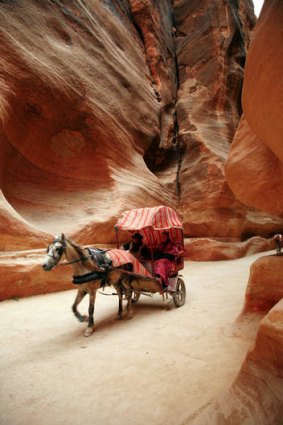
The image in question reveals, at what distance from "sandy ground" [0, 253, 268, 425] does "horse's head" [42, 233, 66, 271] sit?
997 millimetres

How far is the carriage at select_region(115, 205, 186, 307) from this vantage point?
15.7 feet

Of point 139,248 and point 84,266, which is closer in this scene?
point 84,266

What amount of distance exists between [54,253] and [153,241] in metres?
2.56

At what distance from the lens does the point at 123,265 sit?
4.58m

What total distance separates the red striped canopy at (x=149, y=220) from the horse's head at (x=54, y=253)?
140cm

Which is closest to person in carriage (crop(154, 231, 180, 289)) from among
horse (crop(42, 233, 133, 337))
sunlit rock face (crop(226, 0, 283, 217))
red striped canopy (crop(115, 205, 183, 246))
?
red striped canopy (crop(115, 205, 183, 246))

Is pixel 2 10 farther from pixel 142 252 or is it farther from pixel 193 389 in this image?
pixel 193 389

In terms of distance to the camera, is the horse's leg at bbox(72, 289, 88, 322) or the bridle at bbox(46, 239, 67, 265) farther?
the horse's leg at bbox(72, 289, 88, 322)

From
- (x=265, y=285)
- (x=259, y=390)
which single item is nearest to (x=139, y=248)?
(x=265, y=285)

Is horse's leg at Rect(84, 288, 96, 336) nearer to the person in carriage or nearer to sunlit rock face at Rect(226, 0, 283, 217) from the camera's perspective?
the person in carriage

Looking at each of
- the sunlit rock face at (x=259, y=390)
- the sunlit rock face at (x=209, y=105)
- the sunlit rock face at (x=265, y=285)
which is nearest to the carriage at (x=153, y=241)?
the sunlit rock face at (x=265, y=285)

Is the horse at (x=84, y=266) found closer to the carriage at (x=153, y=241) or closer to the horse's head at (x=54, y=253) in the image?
the horse's head at (x=54, y=253)

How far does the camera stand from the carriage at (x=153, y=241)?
188 inches

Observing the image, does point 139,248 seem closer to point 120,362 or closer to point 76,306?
point 76,306
